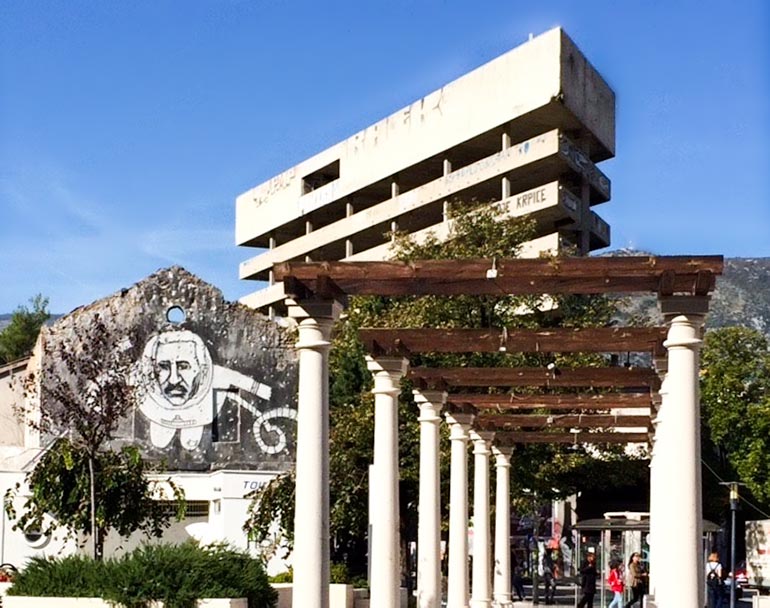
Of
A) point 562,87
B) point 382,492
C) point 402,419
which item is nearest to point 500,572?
point 402,419

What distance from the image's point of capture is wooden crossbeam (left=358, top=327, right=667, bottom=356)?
19328 mm

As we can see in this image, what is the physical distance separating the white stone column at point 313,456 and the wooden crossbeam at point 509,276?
1.14ft

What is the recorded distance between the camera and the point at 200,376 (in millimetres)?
42281

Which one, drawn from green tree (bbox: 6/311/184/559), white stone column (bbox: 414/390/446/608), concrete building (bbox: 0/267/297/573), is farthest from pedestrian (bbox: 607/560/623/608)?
concrete building (bbox: 0/267/297/573)

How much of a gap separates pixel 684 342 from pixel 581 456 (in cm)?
2529

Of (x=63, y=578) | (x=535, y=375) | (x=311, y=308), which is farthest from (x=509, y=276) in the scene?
(x=63, y=578)

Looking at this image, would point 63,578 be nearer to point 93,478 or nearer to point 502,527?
point 93,478

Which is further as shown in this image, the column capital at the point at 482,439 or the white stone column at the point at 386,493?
the column capital at the point at 482,439

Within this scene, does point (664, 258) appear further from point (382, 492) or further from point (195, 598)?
point (195, 598)

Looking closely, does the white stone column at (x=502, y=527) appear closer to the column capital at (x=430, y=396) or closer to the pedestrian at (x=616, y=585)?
the pedestrian at (x=616, y=585)

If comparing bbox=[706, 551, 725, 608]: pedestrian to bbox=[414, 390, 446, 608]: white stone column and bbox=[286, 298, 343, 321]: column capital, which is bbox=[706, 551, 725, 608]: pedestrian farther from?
bbox=[286, 298, 343, 321]: column capital

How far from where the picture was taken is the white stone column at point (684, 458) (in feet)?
52.2

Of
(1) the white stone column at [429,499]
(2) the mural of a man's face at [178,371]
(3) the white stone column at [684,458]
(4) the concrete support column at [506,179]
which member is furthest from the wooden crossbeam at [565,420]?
(4) the concrete support column at [506,179]

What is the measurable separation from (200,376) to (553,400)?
60.7 feet
